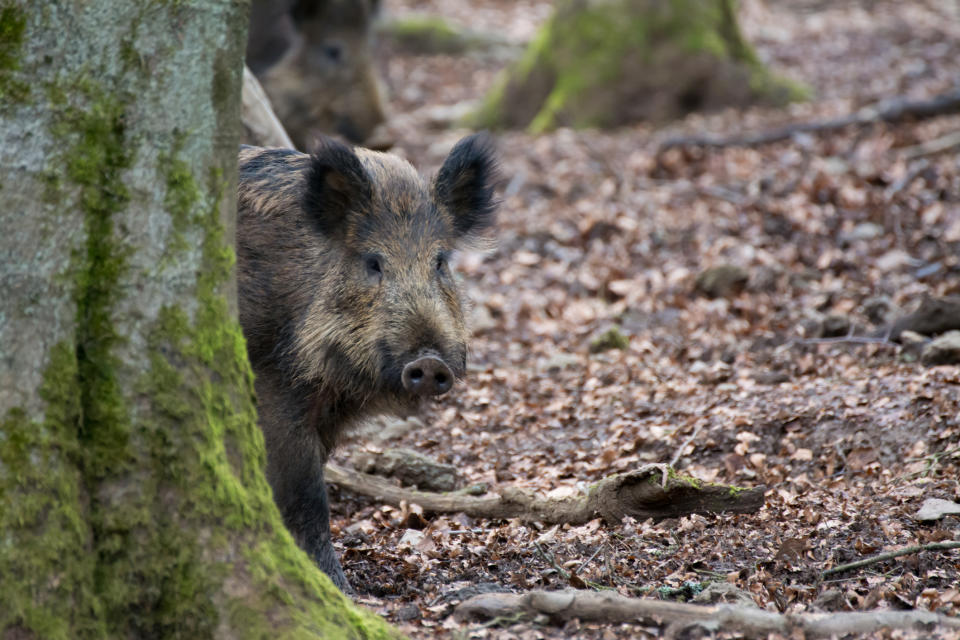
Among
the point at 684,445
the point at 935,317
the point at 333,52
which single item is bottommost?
the point at 684,445

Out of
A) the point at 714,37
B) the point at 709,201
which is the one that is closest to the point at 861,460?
the point at 709,201

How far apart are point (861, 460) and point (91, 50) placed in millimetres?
4684

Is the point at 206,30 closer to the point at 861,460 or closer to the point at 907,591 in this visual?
the point at 907,591

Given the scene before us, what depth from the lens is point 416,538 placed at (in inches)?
220

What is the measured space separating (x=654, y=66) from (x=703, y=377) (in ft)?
28.1

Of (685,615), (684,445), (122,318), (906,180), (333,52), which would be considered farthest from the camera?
(333,52)

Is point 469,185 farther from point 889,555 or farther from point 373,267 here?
point 889,555

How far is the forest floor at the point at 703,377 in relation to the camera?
4797mm

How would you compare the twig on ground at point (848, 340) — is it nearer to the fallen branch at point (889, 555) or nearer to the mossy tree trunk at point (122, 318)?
the fallen branch at point (889, 555)

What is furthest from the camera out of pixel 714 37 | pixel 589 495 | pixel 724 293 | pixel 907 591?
pixel 714 37

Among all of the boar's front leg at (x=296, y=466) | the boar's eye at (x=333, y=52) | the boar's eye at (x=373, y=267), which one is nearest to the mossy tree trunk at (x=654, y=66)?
the boar's eye at (x=333, y=52)

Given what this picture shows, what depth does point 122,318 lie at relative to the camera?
338 centimetres

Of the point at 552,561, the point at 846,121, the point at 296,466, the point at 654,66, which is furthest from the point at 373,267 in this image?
the point at 654,66

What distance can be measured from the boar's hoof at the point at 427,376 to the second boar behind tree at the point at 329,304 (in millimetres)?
138
